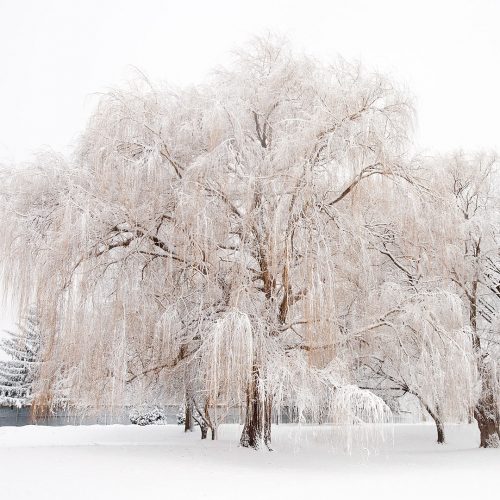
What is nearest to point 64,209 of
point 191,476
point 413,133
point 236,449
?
point 191,476

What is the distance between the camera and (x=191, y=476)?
716 cm

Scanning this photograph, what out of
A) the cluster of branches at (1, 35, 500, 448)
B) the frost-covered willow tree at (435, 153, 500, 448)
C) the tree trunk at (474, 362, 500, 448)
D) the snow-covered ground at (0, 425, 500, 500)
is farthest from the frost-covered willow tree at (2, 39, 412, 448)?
the tree trunk at (474, 362, 500, 448)

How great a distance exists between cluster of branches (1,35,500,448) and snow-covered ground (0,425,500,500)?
0.75 meters

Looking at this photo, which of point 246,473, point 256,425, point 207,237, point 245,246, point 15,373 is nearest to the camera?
point 246,473

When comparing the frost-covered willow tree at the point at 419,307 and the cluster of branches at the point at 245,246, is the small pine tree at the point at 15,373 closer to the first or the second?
the cluster of branches at the point at 245,246

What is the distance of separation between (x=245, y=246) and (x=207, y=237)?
2.29 ft

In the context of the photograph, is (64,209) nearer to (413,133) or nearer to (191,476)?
(191,476)

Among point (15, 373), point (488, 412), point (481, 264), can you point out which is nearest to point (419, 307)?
point (481, 264)

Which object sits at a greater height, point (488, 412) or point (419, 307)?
point (419, 307)

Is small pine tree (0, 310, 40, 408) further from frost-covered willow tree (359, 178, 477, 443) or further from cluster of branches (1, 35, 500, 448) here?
frost-covered willow tree (359, 178, 477, 443)

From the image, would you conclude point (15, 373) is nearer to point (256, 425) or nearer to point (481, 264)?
point (256, 425)

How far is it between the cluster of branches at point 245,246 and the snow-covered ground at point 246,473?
746 millimetres

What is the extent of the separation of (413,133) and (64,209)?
5.41m

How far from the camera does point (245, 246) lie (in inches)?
348
